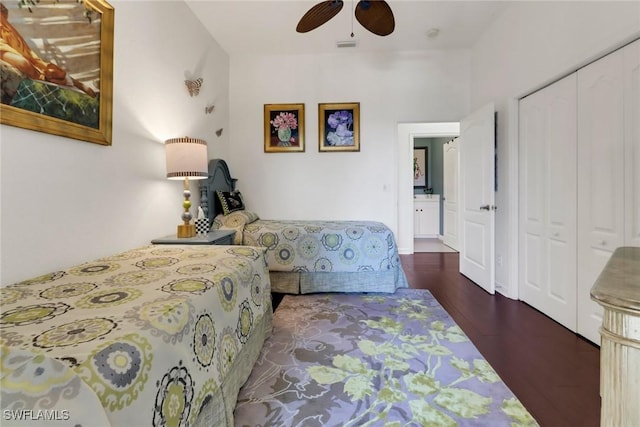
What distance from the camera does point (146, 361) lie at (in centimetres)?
77

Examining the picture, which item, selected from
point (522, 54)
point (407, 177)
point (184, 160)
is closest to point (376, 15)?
point (522, 54)

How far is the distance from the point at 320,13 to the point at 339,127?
1.91 meters

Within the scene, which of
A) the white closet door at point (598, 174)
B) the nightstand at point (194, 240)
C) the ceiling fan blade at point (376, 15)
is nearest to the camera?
the white closet door at point (598, 174)

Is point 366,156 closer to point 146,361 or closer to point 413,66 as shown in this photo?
point 413,66

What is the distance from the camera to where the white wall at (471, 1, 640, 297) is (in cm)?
184

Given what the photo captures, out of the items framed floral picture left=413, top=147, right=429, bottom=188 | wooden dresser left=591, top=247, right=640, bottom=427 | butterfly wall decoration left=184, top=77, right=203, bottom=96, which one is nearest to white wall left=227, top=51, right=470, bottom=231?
butterfly wall decoration left=184, top=77, right=203, bottom=96

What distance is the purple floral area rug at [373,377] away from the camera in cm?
134

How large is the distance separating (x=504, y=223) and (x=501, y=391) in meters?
2.00

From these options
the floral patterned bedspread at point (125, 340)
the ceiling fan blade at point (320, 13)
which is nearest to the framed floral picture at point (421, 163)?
the ceiling fan blade at point (320, 13)

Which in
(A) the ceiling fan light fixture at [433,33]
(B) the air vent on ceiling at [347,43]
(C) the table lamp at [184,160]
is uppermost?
(B) the air vent on ceiling at [347,43]

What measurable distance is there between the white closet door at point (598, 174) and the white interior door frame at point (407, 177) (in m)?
2.74

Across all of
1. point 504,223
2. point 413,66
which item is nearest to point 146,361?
point 504,223

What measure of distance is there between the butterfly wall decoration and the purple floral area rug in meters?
2.44

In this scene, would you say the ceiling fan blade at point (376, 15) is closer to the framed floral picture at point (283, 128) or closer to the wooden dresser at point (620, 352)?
the framed floral picture at point (283, 128)
